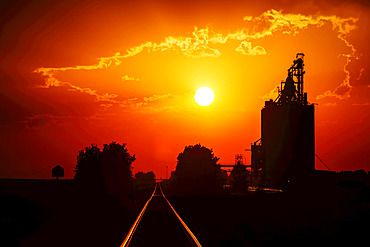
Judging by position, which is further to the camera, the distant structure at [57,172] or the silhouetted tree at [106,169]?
the silhouetted tree at [106,169]

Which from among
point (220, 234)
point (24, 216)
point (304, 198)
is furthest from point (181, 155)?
point (220, 234)

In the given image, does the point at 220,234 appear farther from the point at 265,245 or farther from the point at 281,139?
the point at 281,139

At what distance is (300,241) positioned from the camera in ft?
54.6

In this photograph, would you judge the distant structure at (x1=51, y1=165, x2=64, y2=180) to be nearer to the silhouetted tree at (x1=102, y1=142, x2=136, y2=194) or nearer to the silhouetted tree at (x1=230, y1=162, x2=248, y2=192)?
the silhouetted tree at (x1=102, y1=142, x2=136, y2=194)

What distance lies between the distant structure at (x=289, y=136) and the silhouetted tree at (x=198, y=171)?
2097 centimetres

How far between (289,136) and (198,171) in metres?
32.2

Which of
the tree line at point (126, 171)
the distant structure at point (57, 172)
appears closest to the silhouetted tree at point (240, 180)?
the tree line at point (126, 171)

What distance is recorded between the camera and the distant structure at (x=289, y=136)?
200ft

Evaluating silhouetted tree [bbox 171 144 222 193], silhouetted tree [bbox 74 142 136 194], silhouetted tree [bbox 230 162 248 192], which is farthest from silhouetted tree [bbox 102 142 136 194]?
silhouetted tree [bbox 230 162 248 192]

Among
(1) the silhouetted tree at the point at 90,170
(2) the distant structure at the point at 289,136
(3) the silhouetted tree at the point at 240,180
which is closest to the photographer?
(2) the distant structure at the point at 289,136

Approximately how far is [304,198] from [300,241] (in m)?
26.7

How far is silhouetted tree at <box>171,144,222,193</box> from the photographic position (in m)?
87.4

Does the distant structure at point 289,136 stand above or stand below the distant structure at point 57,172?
above

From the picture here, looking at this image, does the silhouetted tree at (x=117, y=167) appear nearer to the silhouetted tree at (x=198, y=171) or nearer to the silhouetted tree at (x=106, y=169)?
the silhouetted tree at (x=106, y=169)
